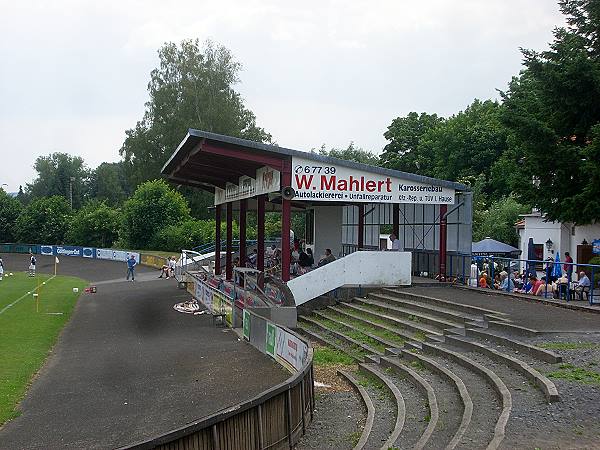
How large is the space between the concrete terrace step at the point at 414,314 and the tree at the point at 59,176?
11354 centimetres

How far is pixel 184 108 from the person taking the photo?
7100 cm

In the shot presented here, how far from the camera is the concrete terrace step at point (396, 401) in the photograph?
30.3 feet

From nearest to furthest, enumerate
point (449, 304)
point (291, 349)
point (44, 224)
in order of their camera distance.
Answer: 1. point (291, 349)
2. point (449, 304)
3. point (44, 224)

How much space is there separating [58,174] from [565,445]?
13625 centimetres

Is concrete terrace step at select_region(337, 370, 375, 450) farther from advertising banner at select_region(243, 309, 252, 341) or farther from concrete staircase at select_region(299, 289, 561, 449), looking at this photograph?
advertising banner at select_region(243, 309, 252, 341)

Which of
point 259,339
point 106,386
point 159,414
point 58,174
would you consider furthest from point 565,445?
point 58,174

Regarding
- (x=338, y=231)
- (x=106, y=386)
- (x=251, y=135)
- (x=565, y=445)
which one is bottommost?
(x=106, y=386)

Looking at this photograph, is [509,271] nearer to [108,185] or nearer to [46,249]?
[46,249]

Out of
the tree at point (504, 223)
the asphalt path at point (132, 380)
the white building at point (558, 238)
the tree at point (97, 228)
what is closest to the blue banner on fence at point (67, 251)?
the tree at point (97, 228)

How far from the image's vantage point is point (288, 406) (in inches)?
379

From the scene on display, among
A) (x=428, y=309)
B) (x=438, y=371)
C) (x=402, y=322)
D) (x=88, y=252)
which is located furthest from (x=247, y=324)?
(x=88, y=252)

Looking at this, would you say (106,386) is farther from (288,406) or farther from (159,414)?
(288,406)

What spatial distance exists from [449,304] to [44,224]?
74.0 metres

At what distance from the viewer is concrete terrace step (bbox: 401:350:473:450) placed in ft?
28.9
